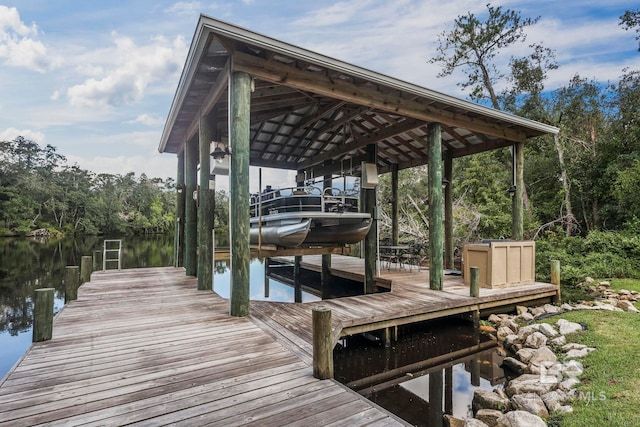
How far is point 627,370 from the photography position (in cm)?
330

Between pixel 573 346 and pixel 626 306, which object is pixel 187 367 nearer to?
pixel 573 346

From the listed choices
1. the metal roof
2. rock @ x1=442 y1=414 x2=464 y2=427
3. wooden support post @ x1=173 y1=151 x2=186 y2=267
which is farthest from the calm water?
the metal roof

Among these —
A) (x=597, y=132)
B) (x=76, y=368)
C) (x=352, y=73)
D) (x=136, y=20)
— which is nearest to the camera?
(x=76, y=368)

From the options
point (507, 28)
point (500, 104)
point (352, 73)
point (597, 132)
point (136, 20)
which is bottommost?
point (352, 73)

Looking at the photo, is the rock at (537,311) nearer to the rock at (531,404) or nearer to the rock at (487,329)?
the rock at (487,329)

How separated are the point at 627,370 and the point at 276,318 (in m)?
A: 3.84

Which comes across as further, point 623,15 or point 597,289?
point 623,15

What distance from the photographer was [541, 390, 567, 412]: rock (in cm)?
295

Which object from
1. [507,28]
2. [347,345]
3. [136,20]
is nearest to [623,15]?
[507,28]

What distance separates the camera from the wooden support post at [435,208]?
605 cm

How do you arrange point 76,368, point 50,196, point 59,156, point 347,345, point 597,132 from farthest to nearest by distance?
point 59,156 → point 50,196 → point 597,132 → point 347,345 → point 76,368

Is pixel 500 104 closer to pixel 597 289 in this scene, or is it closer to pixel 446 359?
pixel 597 289

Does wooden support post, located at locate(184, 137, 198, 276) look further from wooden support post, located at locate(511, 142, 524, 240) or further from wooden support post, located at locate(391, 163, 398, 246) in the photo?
wooden support post, located at locate(511, 142, 524, 240)

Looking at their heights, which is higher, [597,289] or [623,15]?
[623,15]
